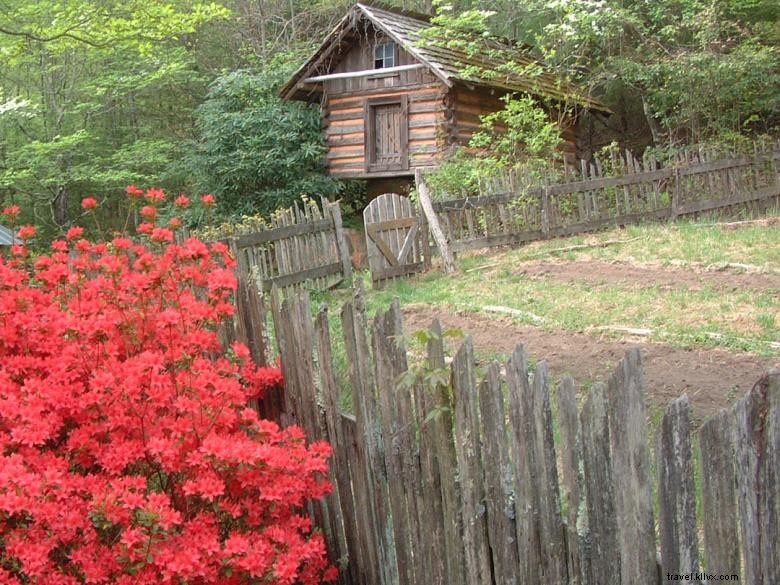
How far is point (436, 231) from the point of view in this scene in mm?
11539

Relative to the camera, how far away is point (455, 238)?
39.1 ft

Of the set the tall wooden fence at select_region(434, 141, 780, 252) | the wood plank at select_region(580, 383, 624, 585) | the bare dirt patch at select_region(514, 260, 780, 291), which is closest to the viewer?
the wood plank at select_region(580, 383, 624, 585)

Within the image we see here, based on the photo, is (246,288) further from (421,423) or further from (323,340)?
(421,423)

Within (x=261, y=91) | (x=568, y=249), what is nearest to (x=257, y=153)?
(x=261, y=91)

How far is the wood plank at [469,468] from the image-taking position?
2572mm

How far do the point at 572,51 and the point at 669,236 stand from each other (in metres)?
10.0

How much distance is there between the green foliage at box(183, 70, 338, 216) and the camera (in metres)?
18.9

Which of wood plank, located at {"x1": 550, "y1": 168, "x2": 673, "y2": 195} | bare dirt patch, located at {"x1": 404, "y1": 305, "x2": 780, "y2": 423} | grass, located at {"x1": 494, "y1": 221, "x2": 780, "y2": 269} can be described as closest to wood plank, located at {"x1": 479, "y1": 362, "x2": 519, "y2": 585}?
bare dirt patch, located at {"x1": 404, "y1": 305, "x2": 780, "y2": 423}

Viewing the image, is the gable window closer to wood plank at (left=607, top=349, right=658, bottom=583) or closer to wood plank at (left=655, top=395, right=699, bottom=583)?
wood plank at (left=607, top=349, right=658, bottom=583)

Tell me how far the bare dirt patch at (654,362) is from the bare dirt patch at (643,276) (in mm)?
2033

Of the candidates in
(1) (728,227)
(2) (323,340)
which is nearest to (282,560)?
(2) (323,340)

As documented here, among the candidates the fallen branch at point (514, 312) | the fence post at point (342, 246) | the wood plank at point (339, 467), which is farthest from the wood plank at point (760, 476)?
the fence post at point (342, 246)

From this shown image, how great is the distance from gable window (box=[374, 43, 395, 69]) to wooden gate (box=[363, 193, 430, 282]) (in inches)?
331

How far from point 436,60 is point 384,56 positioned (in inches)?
89.5
